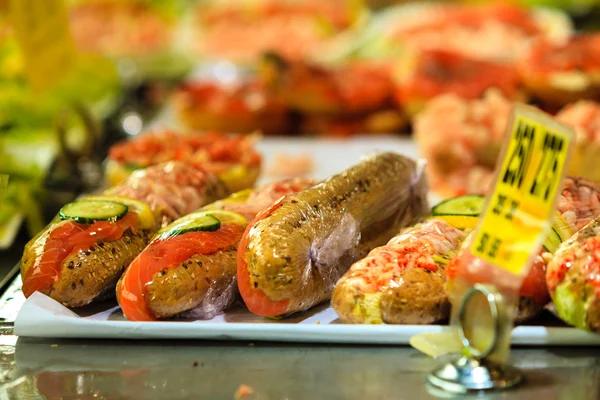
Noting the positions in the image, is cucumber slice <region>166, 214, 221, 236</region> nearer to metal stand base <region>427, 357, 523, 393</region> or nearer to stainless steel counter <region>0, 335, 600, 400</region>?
stainless steel counter <region>0, 335, 600, 400</region>

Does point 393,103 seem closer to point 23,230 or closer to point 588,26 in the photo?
point 23,230

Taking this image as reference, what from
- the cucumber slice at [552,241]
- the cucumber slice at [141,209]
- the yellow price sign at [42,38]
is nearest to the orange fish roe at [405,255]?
the cucumber slice at [552,241]

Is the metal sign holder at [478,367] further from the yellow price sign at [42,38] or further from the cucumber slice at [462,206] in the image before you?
the yellow price sign at [42,38]

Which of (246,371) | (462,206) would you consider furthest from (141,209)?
(462,206)

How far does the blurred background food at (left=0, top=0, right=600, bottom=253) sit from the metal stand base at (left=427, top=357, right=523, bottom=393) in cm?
153

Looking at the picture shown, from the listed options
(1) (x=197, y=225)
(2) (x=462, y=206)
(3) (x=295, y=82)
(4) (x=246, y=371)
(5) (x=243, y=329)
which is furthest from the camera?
(3) (x=295, y=82)

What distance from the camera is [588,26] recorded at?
22.3ft

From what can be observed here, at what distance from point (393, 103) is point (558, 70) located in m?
0.96

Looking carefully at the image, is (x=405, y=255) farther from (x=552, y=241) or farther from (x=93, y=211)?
(x=93, y=211)

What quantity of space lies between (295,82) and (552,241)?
8.61 ft

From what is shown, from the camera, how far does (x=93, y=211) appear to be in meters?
2.46

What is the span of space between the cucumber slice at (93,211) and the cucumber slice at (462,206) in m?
0.98

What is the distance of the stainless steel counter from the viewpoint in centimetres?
185

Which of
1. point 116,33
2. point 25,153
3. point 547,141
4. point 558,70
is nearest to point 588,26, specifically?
point 558,70
